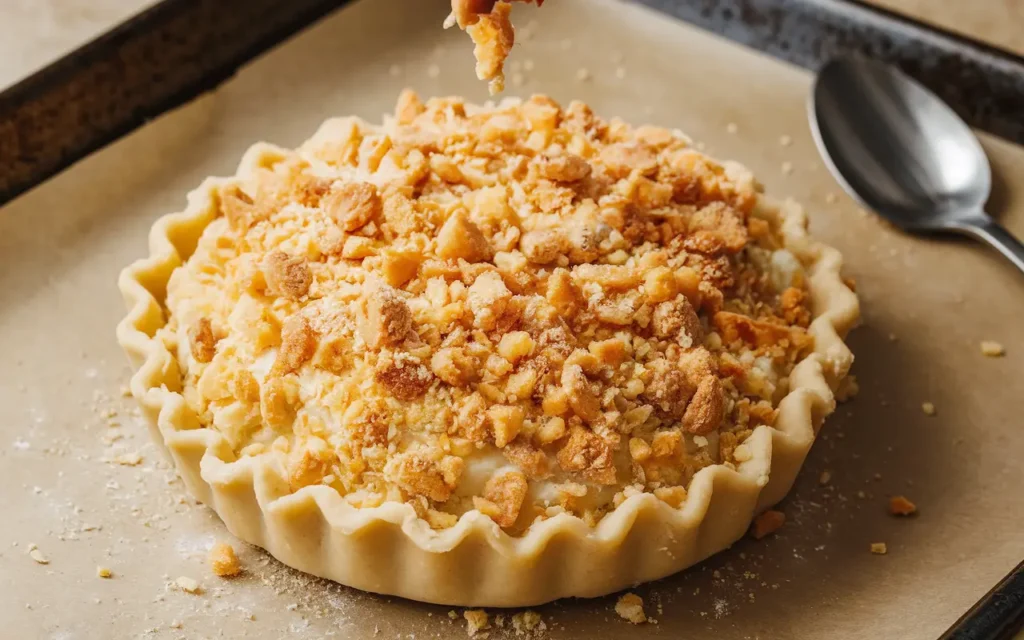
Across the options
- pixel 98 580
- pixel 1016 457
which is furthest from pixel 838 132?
pixel 98 580

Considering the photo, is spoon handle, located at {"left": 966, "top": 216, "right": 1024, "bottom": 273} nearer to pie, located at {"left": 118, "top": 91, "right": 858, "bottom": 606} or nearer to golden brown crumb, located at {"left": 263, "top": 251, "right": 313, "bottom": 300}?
pie, located at {"left": 118, "top": 91, "right": 858, "bottom": 606}

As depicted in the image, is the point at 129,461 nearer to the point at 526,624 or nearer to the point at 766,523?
the point at 526,624

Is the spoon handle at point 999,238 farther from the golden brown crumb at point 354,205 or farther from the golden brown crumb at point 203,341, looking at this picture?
the golden brown crumb at point 203,341

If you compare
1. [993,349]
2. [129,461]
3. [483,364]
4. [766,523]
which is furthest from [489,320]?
[993,349]

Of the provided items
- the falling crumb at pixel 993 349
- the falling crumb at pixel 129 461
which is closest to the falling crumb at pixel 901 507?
the falling crumb at pixel 993 349

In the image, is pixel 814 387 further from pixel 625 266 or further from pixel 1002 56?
pixel 1002 56
